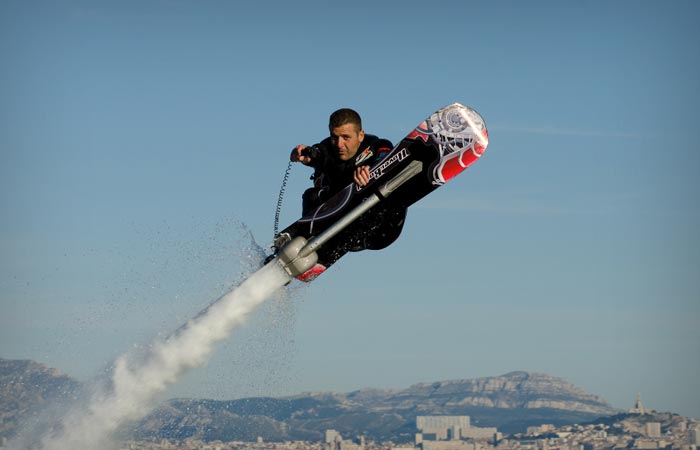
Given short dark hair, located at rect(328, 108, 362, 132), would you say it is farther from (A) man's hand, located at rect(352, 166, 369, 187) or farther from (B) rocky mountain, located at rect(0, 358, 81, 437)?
(B) rocky mountain, located at rect(0, 358, 81, 437)

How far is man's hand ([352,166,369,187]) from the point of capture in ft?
79.4

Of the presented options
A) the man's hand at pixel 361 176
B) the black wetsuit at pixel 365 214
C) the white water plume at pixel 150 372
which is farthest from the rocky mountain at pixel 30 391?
the man's hand at pixel 361 176

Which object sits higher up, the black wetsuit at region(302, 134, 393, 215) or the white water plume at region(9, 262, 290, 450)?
the black wetsuit at region(302, 134, 393, 215)

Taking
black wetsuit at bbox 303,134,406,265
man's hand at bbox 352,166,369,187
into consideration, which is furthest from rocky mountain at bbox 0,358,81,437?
man's hand at bbox 352,166,369,187

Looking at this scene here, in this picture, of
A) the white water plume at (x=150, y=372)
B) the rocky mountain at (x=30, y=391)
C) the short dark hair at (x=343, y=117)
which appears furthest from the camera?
the rocky mountain at (x=30, y=391)

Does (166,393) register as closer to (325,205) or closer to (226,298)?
(226,298)

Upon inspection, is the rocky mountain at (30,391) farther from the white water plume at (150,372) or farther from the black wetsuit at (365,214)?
the black wetsuit at (365,214)

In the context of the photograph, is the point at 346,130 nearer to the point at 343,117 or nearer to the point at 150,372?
the point at 343,117

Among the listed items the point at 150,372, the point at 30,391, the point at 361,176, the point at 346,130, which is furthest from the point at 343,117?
the point at 30,391

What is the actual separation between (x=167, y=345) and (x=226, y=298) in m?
1.67

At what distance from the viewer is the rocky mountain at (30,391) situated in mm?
28047

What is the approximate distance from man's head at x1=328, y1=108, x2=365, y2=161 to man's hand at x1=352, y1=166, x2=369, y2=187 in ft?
1.55

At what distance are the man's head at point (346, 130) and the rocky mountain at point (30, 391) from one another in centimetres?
811

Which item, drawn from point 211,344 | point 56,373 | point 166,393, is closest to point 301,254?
point 211,344
